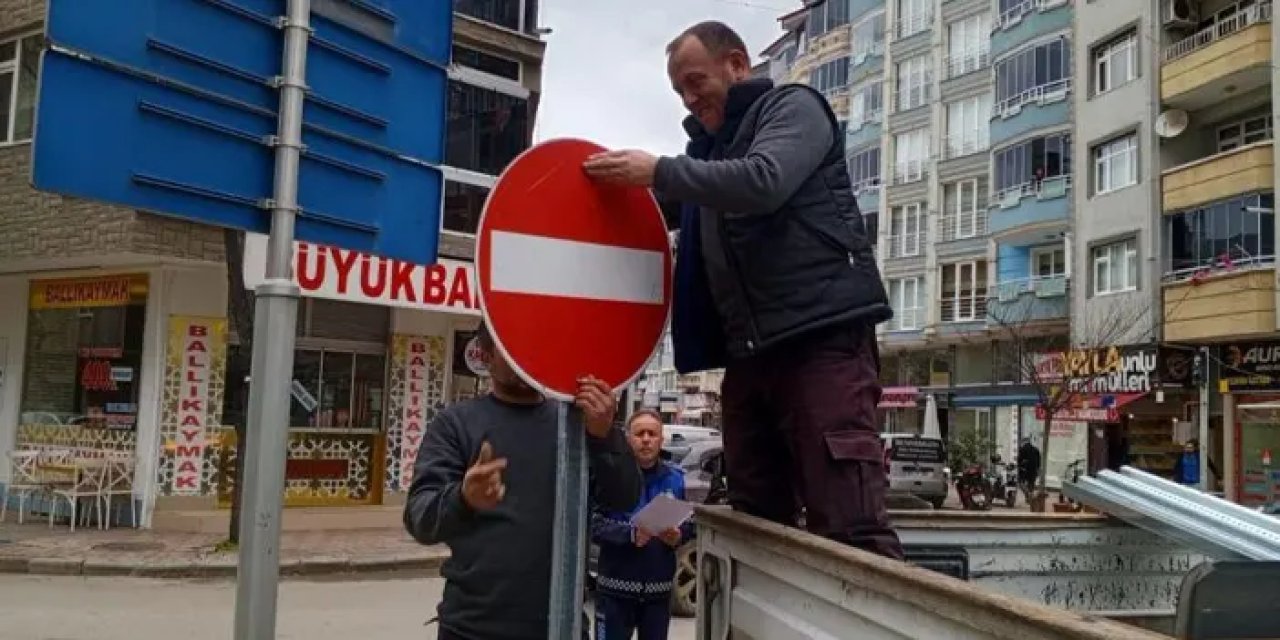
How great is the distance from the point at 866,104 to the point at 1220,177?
21.6 metres

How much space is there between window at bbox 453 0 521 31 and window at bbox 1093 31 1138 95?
17743mm

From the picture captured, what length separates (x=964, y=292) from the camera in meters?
39.2

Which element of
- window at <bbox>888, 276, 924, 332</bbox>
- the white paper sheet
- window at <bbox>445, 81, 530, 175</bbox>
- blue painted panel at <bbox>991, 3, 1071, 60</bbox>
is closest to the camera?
the white paper sheet

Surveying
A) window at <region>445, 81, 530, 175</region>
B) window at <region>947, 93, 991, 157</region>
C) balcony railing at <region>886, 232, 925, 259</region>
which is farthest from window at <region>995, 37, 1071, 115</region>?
window at <region>445, 81, 530, 175</region>

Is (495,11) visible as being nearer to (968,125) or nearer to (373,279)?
(373,279)

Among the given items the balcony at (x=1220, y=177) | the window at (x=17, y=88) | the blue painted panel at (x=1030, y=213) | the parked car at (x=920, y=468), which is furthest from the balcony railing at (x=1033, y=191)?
the window at (x=17, y=88)

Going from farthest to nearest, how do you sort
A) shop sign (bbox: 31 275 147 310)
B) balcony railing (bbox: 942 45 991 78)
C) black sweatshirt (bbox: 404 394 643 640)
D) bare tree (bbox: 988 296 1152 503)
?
balcony railing (bbox: 942 45 991 78)
bare tree (bbox: 988 296 1152 503)
shop sign (bbox: 31 275 147 310)
black sweatshirt (bbox: 404 394 643 640)

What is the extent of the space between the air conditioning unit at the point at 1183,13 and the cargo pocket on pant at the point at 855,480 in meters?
29.7

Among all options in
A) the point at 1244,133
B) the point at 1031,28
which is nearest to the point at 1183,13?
the point at 1244,133

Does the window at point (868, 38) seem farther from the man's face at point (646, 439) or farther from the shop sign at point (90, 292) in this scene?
the man's face at point (646, 439)

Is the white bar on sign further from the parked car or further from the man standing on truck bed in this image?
the parked car

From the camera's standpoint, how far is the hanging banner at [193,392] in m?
14.3

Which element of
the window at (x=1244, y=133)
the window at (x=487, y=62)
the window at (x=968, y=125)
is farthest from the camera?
the window at (x=968, y=125)

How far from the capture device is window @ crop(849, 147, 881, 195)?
147ft
